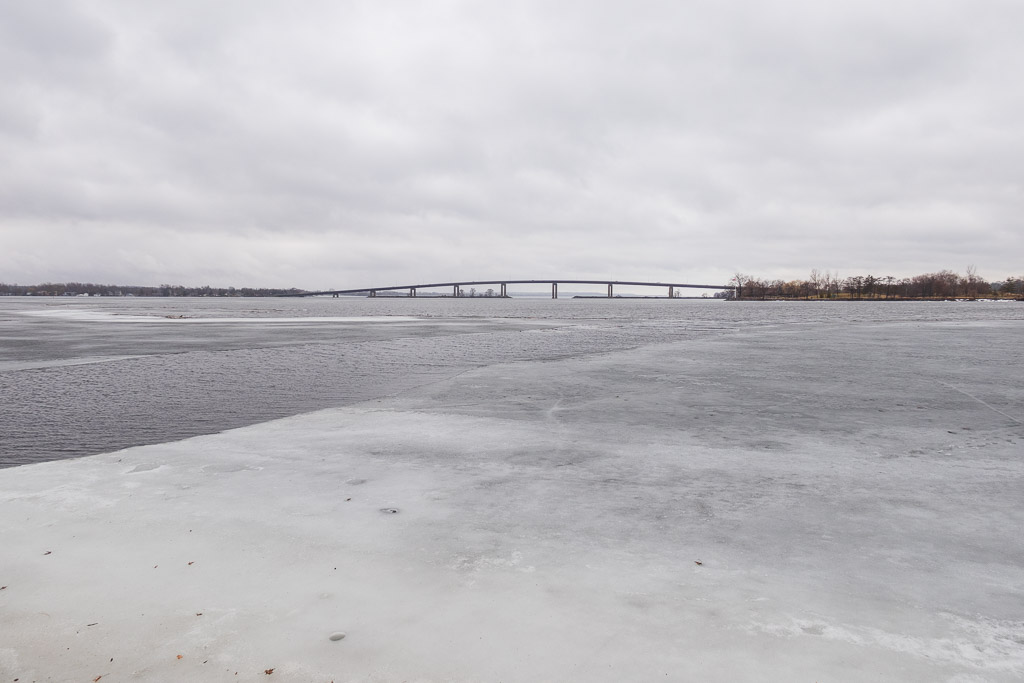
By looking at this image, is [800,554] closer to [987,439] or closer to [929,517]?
[929,517]

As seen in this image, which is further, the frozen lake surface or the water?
the water

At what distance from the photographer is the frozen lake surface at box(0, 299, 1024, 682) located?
2.77 meters

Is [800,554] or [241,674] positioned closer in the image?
[241,674]

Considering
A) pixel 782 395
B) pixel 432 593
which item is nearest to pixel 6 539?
pixel 432 593

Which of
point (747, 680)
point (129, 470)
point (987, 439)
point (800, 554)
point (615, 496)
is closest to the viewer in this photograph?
point (747, 680)

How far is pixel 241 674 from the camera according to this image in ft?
8.65

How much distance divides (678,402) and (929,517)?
214 inches

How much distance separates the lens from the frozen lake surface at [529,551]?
277 centimetres

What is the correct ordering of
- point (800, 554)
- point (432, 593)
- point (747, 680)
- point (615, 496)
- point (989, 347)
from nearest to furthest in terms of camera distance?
point (747, 680) < point (432, 593) < point (800, 554) < point (615, 496) < point (989, 347)

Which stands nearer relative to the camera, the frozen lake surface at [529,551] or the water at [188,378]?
the frozen lake surface at [529,551]

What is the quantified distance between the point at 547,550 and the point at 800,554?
62.5 inches

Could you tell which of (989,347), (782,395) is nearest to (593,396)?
(782,395)

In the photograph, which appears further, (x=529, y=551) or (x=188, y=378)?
(x=188, y=378)

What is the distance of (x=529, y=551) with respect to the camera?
→ 3.86 metres
